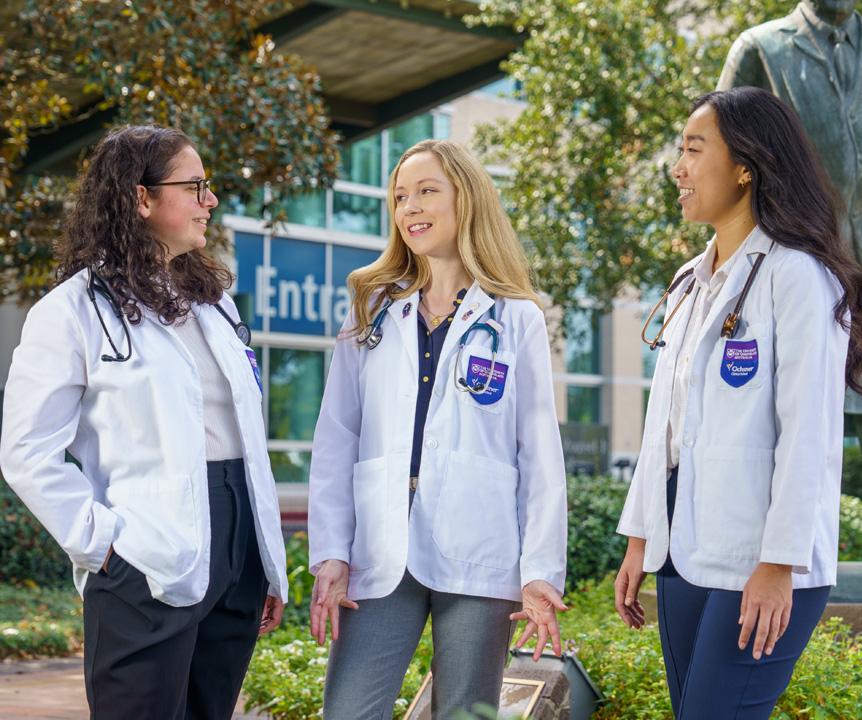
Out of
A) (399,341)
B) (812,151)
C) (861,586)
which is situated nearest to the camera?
(812,151)

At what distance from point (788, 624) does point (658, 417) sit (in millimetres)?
555

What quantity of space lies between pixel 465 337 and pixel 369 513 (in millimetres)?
487

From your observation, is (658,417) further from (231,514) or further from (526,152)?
(526,152)

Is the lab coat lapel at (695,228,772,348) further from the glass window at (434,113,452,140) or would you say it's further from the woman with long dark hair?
the glass window at (434,113,452,140)

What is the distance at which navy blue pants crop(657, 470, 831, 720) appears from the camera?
2725 mm

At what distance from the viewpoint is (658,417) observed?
3.04 m

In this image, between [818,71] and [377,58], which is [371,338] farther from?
[377,58]

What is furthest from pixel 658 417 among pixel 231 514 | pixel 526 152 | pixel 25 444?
pixel 526 152

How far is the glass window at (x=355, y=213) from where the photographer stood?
23812 millimetres

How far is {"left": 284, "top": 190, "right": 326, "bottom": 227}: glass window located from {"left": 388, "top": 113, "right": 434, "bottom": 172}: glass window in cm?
145

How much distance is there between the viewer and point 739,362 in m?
2.83

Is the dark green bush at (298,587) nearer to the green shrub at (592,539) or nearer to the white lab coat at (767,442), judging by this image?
the green shrub at (592,539)

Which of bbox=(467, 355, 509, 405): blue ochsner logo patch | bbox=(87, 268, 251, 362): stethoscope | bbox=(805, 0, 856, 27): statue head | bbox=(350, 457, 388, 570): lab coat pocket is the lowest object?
bbox=(350, 457, 388, 570): lab coat pocket

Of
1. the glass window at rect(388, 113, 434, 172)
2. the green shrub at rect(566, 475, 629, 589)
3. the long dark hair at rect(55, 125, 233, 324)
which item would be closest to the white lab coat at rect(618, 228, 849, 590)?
the long dark hair at rect(55, 125, 233, 324)
